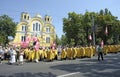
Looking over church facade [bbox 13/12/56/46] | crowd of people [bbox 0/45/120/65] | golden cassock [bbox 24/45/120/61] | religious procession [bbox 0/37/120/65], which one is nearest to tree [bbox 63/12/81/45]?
church facade [bbox 13/12/56/46]

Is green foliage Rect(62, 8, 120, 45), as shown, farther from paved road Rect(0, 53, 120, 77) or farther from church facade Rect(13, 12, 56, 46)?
paved road Rect(0, 53, 120, 77)

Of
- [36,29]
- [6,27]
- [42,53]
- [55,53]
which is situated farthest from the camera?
[36,29]

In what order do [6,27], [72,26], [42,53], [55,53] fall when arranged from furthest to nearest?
[72,26] < [6,27] < [55,53] < [42,53]

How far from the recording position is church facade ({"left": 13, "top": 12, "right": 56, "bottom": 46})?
78.4 metres

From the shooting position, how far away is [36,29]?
81.2m

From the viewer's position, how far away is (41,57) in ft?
89.4

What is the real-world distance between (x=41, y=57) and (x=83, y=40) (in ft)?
121

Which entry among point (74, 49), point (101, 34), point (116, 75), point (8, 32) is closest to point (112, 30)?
point (101, 34)

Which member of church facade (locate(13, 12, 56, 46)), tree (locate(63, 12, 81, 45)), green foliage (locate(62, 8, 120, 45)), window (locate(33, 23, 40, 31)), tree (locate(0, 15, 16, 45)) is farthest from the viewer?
window (locate(33, 23, 40, 31))

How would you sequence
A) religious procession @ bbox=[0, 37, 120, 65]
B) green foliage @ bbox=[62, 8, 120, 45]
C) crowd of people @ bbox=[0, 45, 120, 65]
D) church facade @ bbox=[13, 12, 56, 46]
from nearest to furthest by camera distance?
crowd of people @ bbox=[0, 45, 120, 65] < religious procession @ bbox=[0, 37, 120, 65] < green foliage @ bbox=[62, 8, 120, 45] < church facade @ bbox=[13, 12, 56, 46]

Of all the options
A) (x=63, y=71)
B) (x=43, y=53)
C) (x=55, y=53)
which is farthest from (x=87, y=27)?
(x=63, y=71)


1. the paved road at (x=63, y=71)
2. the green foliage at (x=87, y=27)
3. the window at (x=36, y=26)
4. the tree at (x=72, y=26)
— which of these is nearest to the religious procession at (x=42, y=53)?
the paved road at (x=63, y=71)

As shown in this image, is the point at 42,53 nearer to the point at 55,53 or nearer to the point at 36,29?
the point at 55,53

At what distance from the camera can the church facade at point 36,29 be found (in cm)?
7844
